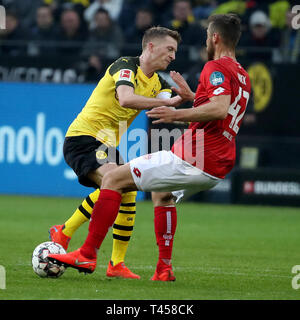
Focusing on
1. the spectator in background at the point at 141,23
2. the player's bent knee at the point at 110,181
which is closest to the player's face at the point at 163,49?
the player's bent knee at the point at 110,181

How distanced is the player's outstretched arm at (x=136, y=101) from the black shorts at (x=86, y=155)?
2.57ft

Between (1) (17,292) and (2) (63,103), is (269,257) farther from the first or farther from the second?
(2) (63,103)

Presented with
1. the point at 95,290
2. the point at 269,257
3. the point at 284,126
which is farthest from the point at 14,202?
the point at 95,290

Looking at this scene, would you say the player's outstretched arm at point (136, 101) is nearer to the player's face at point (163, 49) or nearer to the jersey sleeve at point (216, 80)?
the jersey sleeve at point (216, 80)

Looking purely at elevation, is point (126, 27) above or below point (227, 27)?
above

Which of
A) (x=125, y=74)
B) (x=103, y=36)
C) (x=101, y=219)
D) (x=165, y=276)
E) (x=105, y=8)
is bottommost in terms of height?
(x=165, y=276)

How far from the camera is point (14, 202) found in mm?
14375

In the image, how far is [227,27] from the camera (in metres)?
6.51

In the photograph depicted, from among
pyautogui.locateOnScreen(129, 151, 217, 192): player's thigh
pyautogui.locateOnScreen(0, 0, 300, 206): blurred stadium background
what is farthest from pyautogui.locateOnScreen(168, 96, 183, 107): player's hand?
pyautogui.locateOnScreen(0, 0, 300, 206): blurred stadium background

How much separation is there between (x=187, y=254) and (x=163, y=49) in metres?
2.60

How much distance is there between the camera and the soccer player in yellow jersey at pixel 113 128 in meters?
7.20

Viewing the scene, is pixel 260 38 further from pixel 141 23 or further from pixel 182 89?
pixel 182 89

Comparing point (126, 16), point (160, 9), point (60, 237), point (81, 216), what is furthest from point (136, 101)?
point (126, 16)
